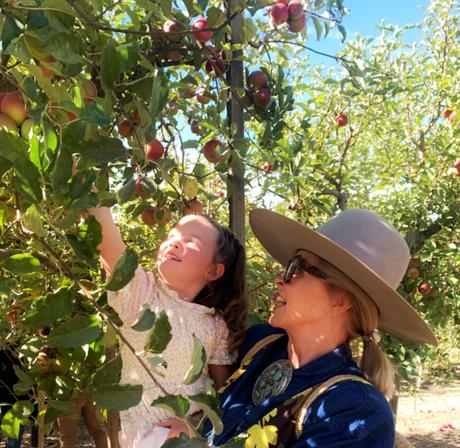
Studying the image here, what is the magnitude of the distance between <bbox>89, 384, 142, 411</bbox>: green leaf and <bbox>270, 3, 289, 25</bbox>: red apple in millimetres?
1580

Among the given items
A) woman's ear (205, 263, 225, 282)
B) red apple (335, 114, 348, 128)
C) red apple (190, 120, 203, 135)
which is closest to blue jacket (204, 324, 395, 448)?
woman's ear (205, 263, 225, 282)

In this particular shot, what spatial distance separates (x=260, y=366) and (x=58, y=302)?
0.78 m

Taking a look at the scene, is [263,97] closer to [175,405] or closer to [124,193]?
[124,193]

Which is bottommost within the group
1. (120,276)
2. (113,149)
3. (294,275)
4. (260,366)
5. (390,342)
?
(390,342)

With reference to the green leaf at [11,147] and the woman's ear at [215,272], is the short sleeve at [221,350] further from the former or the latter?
the green leaf at [11,147]

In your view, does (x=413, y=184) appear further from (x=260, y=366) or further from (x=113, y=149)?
(x=113, y=149)

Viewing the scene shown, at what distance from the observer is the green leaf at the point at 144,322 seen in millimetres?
676

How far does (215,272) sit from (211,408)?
95 centimetres

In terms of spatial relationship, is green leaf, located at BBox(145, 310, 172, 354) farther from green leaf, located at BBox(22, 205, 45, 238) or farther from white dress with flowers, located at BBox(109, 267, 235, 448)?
white dress with flowers, located at BBox(109, 267, 235, 448)

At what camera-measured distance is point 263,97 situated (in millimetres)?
1841

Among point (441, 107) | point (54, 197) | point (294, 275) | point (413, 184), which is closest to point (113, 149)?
point (54, 197)

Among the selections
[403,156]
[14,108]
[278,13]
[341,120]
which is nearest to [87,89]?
[14,108]

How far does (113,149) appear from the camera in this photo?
76 cm

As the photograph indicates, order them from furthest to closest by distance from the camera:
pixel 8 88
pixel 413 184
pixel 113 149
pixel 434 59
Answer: pixel 434 59, pixel 413 184, pixel 8 88, pixel 113 149
